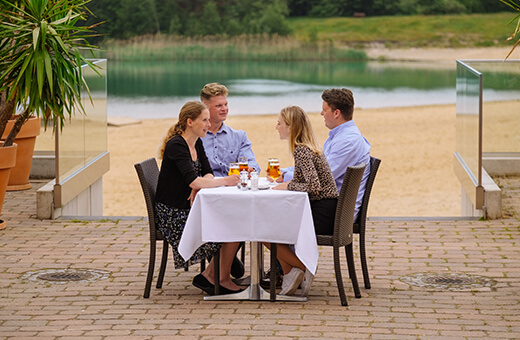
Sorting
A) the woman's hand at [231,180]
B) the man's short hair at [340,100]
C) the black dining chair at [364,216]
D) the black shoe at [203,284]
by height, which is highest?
the man's short hair at [340,100]

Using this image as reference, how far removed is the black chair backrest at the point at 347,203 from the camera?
514 centimetres

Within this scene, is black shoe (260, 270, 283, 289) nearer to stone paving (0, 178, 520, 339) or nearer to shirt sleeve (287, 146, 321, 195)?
stone paving (0, 178, 520, 339)

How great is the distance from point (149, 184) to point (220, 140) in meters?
1.12

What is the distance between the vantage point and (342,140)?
558 cm

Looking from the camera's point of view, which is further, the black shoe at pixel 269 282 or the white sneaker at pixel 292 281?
the black shoe at pixel 269 282

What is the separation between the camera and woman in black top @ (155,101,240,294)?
17.6 feet

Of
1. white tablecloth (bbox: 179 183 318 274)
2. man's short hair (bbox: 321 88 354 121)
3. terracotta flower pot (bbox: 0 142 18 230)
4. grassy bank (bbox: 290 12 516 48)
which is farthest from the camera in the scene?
grassy bank (bbox: 290 12 516 48)

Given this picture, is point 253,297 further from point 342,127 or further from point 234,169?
point 342,127

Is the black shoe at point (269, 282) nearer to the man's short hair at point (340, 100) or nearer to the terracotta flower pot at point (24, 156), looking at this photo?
the man's short hair at point (340, 100)

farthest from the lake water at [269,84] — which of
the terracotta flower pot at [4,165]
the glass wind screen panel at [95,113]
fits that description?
the terracotta flower pot at [4,165]

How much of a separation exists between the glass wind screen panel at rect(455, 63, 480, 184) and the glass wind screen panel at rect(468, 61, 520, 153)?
0.38 metres

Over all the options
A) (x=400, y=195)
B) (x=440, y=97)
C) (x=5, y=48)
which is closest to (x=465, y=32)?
(x=440, y=97)

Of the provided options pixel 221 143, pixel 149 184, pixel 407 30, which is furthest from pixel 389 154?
pixel 407 30

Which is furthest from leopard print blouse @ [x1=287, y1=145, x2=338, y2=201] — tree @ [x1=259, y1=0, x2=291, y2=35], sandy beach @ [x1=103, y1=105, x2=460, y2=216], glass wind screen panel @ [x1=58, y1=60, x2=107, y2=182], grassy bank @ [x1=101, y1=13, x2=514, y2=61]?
tree @ [x1=259, y1=0, x2=291, y2=35]
